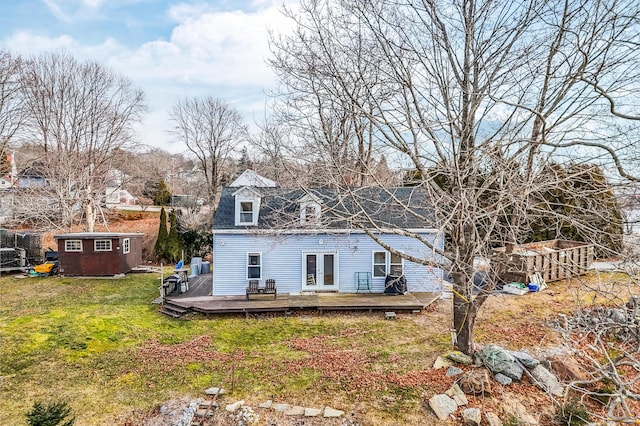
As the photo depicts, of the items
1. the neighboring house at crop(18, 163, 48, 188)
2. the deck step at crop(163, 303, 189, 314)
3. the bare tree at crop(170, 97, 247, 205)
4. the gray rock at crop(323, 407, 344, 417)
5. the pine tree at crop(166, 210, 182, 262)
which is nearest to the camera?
the gray rock at crop(323, 407, 344, 417)

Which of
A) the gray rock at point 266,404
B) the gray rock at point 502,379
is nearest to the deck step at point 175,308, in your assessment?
the gray rock at point 266,404

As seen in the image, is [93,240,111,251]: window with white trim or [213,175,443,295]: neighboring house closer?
[213,175,443,295]: neighboring house

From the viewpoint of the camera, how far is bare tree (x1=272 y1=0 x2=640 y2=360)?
5.64 metres

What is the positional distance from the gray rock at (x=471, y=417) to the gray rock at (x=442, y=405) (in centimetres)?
21

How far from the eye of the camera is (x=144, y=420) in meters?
5.95

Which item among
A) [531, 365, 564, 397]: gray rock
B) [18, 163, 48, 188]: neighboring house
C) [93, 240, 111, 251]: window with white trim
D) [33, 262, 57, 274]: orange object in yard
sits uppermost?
[18, 163, 48, 188]: neighboring house

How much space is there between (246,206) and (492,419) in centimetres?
976

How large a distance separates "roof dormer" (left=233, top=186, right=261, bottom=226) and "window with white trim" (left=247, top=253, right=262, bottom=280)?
3.98ft

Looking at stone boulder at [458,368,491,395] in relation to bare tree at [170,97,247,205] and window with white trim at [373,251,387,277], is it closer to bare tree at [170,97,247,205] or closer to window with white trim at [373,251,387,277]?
window with white trim at [373,251,387,277]

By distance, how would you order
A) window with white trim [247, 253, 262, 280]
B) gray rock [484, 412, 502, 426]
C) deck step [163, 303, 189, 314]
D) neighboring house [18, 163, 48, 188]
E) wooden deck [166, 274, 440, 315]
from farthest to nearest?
neighboring house [18, 163, 48, 188]
window with white trim [247, 253, 262, 280]
deck step [163, 303, 189, 314]
wooden deck [166, 274, 440, 315]
gray rock [484, 412, 502, 426]

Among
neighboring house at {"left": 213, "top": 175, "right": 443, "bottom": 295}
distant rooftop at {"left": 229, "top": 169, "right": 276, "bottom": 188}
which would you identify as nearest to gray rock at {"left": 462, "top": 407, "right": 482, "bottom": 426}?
neighboring house at {"left": 213, "top": 175, "right": 443, "bottom": 295}

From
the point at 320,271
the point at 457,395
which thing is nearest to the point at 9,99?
the point at 320,271

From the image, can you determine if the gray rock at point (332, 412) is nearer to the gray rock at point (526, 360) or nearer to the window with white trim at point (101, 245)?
the gray rock at point (526, 360)

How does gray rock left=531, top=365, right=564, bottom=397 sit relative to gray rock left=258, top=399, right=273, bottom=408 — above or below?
above
